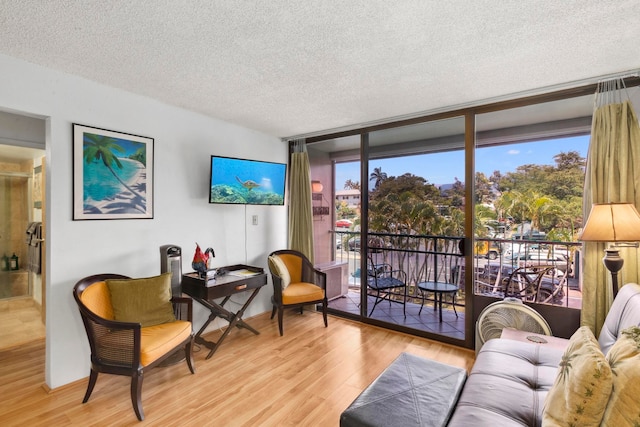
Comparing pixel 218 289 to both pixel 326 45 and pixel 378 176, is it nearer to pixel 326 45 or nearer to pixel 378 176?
pixel 326 45

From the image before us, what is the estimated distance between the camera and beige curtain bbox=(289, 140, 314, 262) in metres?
4.34

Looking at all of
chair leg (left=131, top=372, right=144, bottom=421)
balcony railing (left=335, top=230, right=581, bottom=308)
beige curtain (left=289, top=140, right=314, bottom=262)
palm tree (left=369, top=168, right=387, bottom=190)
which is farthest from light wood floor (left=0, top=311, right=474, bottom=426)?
palm tree (left=369, top=168, right=387, bottom=190)

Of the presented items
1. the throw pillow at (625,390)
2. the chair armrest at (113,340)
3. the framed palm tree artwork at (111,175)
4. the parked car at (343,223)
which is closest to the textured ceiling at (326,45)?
the framed palm tree artwork at (111,175)

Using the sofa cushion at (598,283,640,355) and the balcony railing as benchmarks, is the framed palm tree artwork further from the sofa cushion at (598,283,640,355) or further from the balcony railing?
the sofa cushion at (598,283,640,355)

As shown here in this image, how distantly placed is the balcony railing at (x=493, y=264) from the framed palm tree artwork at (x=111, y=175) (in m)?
2.64

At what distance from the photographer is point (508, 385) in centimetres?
170

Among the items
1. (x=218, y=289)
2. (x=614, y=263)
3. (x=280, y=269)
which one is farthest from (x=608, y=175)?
(x=218, y=289)

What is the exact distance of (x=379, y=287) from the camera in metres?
3.87

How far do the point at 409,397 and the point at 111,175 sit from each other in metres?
2.83

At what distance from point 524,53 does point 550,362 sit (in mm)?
2012

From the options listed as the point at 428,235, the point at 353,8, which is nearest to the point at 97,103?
the point at 353,8

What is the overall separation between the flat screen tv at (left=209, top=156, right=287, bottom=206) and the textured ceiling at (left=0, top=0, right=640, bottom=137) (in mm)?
752

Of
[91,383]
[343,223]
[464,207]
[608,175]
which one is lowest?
[91,383]

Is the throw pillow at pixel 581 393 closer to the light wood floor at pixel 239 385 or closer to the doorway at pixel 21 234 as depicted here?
the light wood floor at pixel 239 385
